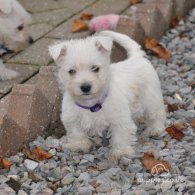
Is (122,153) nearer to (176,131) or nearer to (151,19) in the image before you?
(176,131)

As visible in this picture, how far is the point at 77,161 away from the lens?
4586mm

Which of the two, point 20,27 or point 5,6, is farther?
point 20,27

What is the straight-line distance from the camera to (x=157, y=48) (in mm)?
6711

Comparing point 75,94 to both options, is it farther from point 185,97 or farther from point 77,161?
point 185,97

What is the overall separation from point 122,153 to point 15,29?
8.29 feet

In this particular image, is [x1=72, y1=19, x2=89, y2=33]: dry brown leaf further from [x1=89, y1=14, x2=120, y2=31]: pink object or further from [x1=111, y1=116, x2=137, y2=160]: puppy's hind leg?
[x1=111, y1=116, x2=137, y2=160]: puppy's hind leg

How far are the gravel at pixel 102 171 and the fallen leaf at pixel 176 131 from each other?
0.12ft

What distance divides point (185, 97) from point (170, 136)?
2.65ft

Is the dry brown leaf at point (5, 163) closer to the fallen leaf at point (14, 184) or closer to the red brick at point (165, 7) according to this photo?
the fallen leaf at point (14, 184)

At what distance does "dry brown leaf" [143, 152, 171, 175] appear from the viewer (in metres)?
4.30

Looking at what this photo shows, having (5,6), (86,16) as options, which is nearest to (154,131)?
(5,6)

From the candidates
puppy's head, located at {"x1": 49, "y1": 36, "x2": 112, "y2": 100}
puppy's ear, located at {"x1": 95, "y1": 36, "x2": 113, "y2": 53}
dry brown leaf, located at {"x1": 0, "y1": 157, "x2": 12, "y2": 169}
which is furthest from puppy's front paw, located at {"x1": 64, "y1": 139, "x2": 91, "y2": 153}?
puppy's ear, located at {"x1": 95, "y1": 36, "x2": 113, "y2": 53}

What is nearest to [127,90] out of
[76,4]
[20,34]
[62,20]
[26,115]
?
[26,115]

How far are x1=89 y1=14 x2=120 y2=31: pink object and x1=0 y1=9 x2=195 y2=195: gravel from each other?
1629mm
